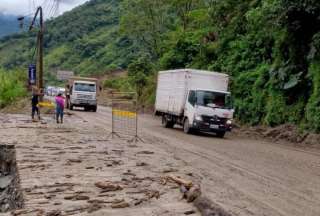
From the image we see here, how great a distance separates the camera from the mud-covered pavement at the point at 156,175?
8.61m

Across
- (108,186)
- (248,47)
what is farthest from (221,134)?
(108,186)

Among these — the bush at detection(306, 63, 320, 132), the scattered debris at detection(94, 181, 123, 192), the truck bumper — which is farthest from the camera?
the truck bumper

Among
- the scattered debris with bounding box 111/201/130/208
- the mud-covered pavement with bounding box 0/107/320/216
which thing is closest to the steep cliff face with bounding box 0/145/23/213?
the mud-covered pavement with bounding box 0/107/320/216

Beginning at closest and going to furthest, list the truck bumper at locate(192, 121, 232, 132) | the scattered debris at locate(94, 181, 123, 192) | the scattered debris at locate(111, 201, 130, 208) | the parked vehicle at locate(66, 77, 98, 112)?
the scattered debris at locate(111, 201, 130, 208) < the scattered debris at locate(94, 181, 123, 192) < the truck bumper at locate(192, 121, 232, 132) < the parked vehicle at locate(66, 77, 98, 112)

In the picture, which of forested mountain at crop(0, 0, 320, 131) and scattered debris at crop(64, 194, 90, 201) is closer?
scattered debris at crop(64, 194, 90, 201)

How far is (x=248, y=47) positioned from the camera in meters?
32.5

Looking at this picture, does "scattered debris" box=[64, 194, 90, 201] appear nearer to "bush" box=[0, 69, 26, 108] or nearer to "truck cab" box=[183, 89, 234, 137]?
"truck cab" box=[183, 89, 234, 137]

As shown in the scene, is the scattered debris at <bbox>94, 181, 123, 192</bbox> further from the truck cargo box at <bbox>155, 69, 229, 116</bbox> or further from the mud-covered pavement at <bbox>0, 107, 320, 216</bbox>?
the truck cargo box at <bbox>155, 69, 229, 116</bbox>

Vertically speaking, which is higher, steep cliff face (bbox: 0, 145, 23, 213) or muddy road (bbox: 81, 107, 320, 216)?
muddy road (bbox: 81, 107, 320, 216)

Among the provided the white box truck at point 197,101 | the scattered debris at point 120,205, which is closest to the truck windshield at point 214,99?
the white box truck at point 197,101

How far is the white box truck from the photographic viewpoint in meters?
23.8

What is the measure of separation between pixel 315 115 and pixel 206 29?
22501mm

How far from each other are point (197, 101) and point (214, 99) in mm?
877

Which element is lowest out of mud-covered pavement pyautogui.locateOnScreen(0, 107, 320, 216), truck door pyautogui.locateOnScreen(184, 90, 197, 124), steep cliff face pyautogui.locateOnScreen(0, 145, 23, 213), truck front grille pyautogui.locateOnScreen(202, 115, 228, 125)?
steep cliff face pyautogui.locateOnScreen(0, 145, 23, 213)
